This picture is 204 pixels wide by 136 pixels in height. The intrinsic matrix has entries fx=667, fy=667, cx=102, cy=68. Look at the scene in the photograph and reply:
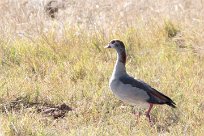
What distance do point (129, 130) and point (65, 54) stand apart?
3.01 m

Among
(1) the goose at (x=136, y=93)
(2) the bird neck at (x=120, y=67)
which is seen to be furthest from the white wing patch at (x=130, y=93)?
(2) the bird neck at (x=120, y=67)

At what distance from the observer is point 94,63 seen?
8344mm

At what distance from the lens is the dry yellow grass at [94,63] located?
6.38 m

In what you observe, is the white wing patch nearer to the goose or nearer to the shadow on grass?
the goose

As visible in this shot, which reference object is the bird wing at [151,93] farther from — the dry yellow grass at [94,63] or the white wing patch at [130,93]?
the dry yellow grass at [94,63]

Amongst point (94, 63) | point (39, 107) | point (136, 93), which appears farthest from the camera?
point (94, 63)

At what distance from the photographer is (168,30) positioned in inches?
382

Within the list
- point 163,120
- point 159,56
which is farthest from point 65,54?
point 163,120

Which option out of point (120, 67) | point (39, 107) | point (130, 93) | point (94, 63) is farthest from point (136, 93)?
point (94, 63)

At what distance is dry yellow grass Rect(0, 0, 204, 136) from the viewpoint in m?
6.38

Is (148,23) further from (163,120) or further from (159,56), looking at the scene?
(163,120)

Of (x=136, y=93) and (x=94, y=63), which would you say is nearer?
(x=136, y=93)

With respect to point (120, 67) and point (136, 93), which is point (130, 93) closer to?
point (136, 93)

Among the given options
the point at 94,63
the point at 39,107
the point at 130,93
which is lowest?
the point at 39,107
